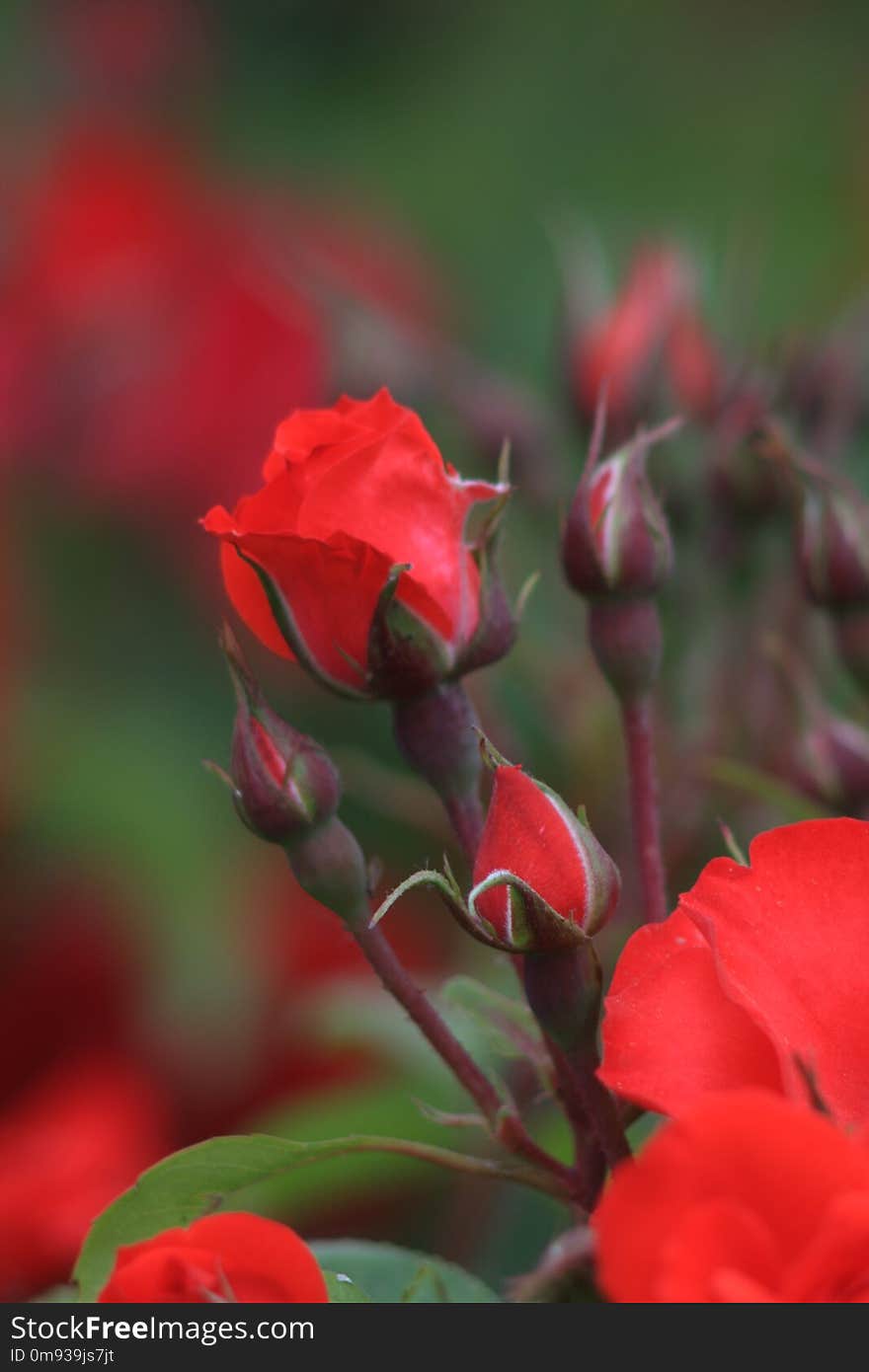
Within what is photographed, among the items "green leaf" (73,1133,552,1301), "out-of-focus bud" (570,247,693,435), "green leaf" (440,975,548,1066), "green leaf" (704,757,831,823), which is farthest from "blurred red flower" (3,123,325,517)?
"green leaf" (73,1133,552,1301)

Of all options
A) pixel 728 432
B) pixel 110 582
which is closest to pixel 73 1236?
pixel 728 432

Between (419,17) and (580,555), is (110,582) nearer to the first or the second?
(580,555)

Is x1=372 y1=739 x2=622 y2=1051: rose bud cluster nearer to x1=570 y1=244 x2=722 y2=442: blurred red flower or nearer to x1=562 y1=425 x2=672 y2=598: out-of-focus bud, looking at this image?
x1=562 y1=425 x2=672 y2=598: out-of-focus bud

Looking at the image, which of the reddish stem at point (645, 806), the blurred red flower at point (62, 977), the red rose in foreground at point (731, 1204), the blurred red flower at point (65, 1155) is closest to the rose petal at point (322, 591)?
the reddish stem at point (645, 806)

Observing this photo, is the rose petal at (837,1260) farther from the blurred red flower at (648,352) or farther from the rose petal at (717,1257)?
the blurred red flower at (648,352)

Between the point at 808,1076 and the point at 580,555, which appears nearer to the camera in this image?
the point at 808,1076
